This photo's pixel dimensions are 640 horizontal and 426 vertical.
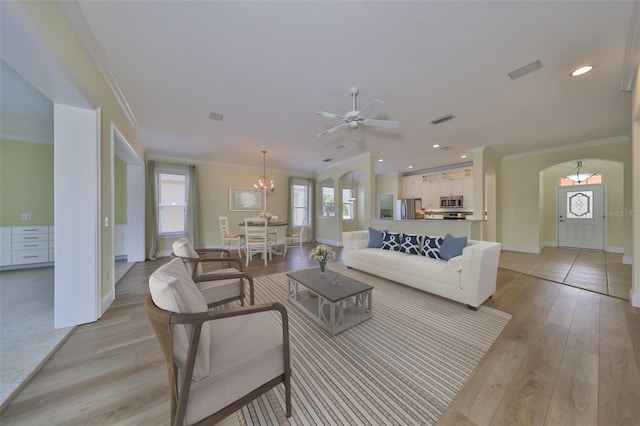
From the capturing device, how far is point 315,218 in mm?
7785

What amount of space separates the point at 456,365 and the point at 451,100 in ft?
10.0

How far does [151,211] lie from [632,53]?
309 inches

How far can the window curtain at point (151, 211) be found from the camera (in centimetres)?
507

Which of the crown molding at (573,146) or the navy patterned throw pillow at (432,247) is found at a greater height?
the crown molding at (573,146)

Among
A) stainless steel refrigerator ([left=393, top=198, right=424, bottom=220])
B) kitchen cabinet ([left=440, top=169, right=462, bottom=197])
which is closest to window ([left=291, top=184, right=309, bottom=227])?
stainless steel refrigerator ([left=393, top=198, right=424, bottom=220])

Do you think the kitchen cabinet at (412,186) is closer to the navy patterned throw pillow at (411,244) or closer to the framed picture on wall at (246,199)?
the navy patterned throw pillow at (411,244)

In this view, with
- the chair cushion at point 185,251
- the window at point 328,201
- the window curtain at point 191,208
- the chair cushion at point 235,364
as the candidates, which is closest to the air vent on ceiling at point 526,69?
the chair cushion at point 235,364

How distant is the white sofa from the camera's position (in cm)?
244

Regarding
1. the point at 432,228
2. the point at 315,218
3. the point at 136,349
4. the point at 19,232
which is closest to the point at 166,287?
the point at 136,349

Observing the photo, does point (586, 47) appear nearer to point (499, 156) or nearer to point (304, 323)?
point (304, 323)

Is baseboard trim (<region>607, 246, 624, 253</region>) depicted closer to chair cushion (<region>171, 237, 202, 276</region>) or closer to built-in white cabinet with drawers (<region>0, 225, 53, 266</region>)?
chair cushion (<region>171, 237, 202, 276</region>)

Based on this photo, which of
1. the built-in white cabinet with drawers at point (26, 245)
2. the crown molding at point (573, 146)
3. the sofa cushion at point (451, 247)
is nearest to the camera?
the sofa cushion at point (451, 247)

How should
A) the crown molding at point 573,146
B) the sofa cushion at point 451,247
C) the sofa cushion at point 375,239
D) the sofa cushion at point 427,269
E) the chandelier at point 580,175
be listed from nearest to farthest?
the sofa cushion at point 427,269 < the sofa cushion at point 451,247 < the sofa cushion at point 375,239 < the crown molding at point 573,146 < the chandelier at point 580,175

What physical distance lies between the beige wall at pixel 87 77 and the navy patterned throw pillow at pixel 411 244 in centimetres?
399
